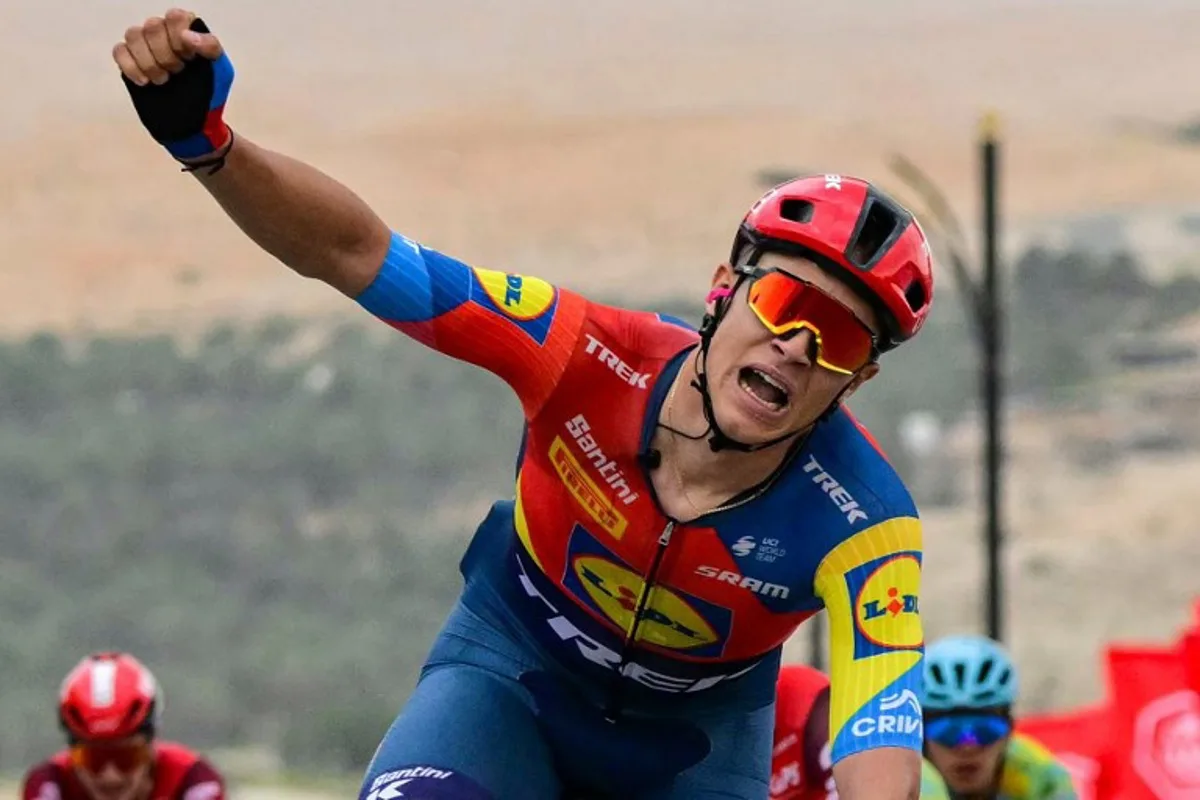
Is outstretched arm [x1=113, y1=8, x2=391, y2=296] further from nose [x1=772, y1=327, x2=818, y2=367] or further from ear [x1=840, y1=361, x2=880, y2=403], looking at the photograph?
ear [x1=840, y1=361, x2=880, y2=403]

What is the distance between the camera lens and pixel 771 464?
4461 mm

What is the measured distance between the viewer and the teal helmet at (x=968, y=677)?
7.42m

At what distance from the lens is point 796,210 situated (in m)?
4.36

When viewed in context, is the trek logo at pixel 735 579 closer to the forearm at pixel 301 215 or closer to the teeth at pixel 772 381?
the teeth at pixel 772 381

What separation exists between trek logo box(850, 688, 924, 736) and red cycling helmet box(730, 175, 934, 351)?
68cm

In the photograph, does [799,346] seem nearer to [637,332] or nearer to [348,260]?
[637,332]

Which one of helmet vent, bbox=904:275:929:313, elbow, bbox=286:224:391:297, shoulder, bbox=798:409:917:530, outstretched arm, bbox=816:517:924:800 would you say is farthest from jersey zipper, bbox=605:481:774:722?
elbow, bbox=286:224:391:297

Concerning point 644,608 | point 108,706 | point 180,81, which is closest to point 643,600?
point 644,608

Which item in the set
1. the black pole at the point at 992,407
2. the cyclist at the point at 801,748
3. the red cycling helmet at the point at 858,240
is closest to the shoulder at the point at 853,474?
the red cycling helmet at the point at 858,240

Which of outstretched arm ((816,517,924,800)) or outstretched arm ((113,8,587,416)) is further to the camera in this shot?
outstretched arm ((816,517,924,800))

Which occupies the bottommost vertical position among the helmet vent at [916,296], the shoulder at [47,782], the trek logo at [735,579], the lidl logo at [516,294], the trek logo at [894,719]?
the trek logo at [894,719]

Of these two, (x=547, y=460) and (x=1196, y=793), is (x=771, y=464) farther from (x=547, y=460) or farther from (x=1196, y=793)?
(x=1196, y=793)

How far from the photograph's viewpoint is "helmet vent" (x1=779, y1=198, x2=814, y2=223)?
4.34 metres

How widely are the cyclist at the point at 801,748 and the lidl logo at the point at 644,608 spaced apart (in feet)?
5.30
